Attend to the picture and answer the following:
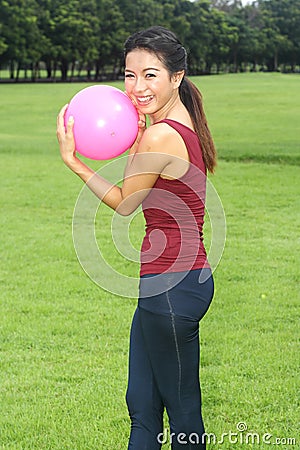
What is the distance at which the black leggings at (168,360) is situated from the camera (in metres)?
2.65

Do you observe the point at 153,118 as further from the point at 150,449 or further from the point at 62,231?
the point at 62,231

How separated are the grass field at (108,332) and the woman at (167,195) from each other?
4.03 ft

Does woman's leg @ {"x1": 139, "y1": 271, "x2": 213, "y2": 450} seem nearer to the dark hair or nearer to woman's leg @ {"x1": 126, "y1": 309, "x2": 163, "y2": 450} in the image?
woman's leg @ {"x1": 126, "y1": 309, "x2": 163, "y2": 450}

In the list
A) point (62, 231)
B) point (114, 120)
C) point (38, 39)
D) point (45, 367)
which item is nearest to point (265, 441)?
point (45, 367)

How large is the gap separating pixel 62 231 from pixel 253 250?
2300 mm

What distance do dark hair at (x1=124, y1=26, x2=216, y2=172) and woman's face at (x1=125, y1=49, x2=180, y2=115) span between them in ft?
0.07

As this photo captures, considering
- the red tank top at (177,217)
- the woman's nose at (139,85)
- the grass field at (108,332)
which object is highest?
the woman's nose at (139,85)

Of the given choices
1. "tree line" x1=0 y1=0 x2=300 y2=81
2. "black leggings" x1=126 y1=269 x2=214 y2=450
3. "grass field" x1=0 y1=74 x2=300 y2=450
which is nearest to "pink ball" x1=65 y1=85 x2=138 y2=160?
"black leggings" x1=126 y1=269 x2=214 y2=450

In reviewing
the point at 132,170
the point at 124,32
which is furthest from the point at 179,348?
the point at 124,32

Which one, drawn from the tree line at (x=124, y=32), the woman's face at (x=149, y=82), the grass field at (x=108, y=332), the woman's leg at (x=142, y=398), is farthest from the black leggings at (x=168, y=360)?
the tree line at (x=124, y=32)

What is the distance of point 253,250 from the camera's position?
25.5 feet

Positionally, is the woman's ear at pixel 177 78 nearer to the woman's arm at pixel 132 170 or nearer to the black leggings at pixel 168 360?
the woman's arm at pixel 132 170

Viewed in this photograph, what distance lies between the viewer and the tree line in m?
60.0

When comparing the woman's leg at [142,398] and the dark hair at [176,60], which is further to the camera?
the woman's leg at [142,398]
